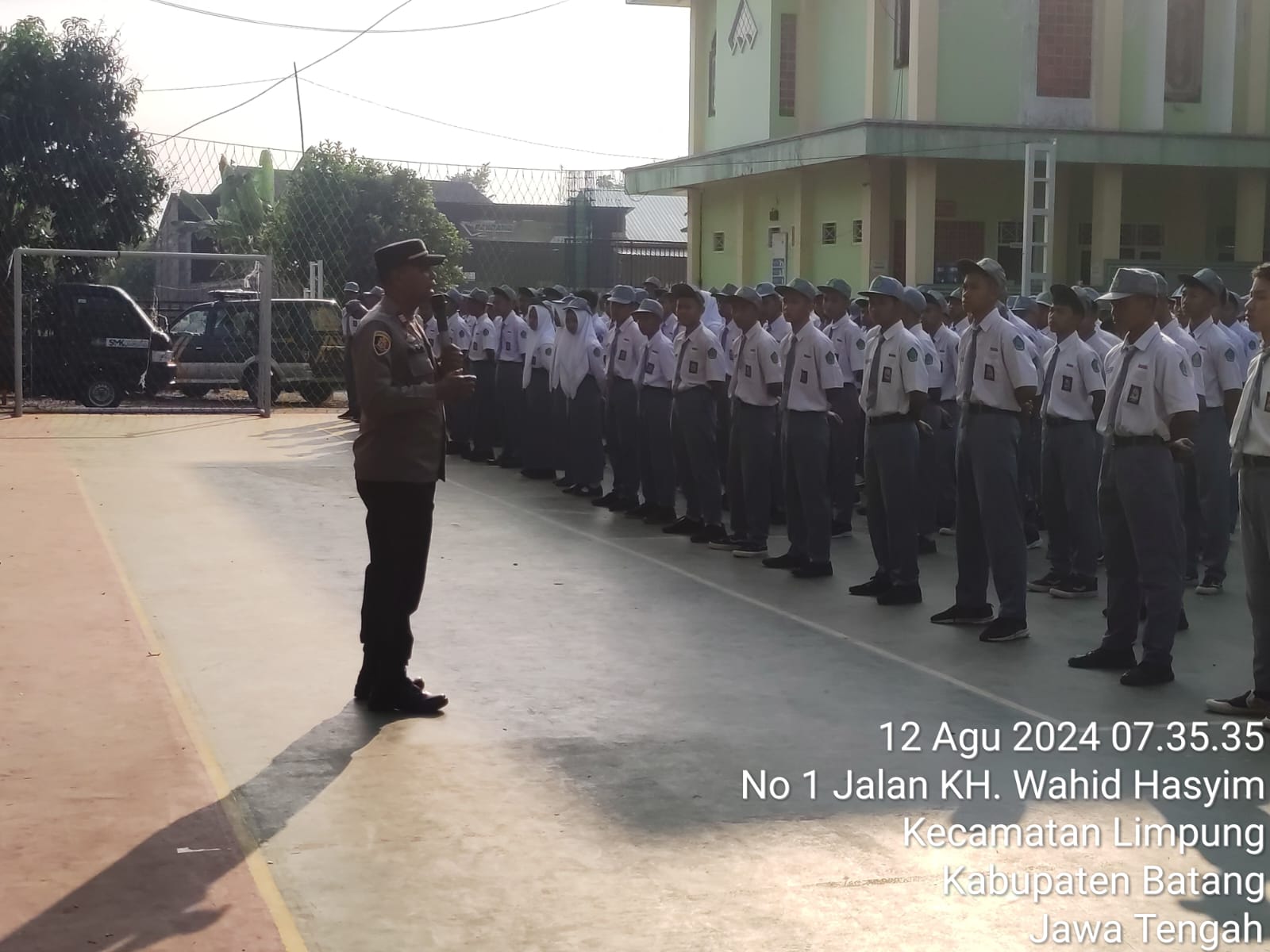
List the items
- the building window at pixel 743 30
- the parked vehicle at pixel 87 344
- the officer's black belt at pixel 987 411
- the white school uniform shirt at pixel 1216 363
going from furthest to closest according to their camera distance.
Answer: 1. the building window at pixel 743 30
2. the parked vehicle at pixel 87 344
3. the white school uniform shirt at pixel 1216 363
4. the officer's black belt at pixel 987 411

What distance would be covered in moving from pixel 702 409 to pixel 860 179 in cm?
1605

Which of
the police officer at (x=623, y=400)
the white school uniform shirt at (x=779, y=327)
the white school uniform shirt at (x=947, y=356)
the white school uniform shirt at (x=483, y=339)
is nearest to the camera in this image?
the white school uniform shirt at (x=947, y=356)

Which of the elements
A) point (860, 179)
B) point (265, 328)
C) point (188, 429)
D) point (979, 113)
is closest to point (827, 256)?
point (860, 179)

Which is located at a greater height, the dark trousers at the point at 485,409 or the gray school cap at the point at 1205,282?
the gray school cap at the point at 1205,282

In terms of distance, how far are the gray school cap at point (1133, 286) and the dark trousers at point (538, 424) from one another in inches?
384

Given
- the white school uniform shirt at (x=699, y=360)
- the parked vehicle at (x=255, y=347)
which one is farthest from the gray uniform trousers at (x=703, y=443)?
the parked vehicle at (x=255, y=347)

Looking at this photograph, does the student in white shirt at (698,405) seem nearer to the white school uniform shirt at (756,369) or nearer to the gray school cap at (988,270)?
the white school uniform shirt at (756,369)

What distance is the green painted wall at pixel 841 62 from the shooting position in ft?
94.5

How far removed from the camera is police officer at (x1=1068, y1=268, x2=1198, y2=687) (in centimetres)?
838

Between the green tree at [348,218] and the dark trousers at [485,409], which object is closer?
the dark trousers at [485,409]

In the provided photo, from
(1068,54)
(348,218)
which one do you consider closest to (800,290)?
(1068,54)

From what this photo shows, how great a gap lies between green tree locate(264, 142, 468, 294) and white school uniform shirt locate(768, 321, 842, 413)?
20.7 meters

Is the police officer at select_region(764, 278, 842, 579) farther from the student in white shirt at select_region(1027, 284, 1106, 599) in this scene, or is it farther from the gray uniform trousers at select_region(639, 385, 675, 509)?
the gray uniform trousers at select_region(639, 385, 675, 509)

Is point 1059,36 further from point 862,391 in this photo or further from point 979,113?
point 862,391
